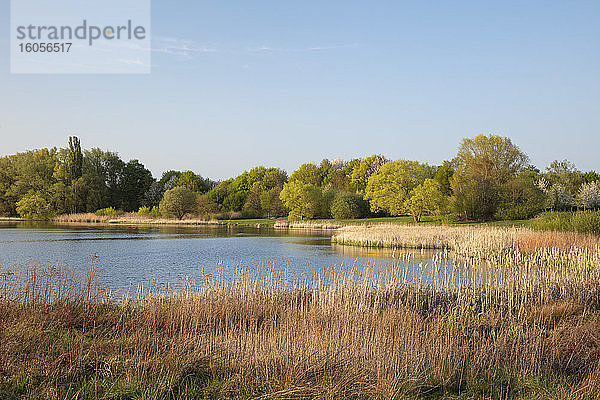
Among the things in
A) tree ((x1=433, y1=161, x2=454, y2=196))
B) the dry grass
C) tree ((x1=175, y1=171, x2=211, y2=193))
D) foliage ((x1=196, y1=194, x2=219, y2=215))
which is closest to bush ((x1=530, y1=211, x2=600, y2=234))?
tree ((x1=433, y1=161, x2=454, y2=196))

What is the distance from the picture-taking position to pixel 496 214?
4316 cm

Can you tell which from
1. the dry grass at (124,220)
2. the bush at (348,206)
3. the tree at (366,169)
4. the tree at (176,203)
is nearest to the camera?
the bush at (348,206)

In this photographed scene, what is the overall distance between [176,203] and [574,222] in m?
51.3

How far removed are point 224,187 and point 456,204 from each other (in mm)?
43409

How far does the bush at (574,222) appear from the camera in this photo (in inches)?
758

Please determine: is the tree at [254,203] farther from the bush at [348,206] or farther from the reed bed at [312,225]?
the bush at [348,206]

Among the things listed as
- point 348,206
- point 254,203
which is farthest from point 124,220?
point 348,206

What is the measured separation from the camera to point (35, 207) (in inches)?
2549

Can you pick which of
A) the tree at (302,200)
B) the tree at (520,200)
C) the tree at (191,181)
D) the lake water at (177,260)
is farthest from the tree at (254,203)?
the lake water at (177,260)

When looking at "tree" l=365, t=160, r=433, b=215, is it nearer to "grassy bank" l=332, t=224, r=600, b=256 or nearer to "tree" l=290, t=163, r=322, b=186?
Result: "grassy bank" l=332, t=224, r=600, b=256

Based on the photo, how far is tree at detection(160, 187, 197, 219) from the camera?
63.2m

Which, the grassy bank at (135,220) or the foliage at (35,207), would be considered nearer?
the grassy bank at (135,220)

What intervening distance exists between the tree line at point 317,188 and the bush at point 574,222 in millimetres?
17174

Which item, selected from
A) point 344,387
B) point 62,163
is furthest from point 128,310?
point 62,163
